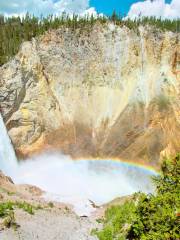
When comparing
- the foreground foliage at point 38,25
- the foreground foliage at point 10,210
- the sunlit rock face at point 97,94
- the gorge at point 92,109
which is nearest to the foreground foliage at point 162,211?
the foreground foliage at point 10,210

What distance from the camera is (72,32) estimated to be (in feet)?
135

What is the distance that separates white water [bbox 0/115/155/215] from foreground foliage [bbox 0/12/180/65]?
727 cm

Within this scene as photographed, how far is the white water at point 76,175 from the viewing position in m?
32.7

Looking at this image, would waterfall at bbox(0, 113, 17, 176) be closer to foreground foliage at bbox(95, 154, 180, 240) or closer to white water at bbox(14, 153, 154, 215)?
white water at bbox(14, 153, 154, 215)

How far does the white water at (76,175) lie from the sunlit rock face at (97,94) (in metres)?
1.11

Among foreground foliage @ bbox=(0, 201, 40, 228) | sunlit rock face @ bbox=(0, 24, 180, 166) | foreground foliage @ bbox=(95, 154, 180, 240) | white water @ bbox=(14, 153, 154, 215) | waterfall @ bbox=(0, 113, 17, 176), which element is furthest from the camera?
sunlit rock face @ bbox=(0, 24, 180, 166)

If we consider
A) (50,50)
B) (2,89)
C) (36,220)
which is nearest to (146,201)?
(36,220)

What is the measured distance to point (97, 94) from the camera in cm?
4034

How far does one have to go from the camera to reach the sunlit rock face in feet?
122

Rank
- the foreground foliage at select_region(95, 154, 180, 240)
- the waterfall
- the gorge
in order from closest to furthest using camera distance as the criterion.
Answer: the foreground foliage at select_region(95, 154, 180, 240) < the waterfall < the gorge

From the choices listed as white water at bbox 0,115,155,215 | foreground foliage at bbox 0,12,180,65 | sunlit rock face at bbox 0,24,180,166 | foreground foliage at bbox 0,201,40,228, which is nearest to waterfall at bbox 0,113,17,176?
white water at bbox 0,115,155,215

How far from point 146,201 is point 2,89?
23.8 m

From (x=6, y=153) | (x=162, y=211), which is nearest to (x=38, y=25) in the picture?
(x=6, y=153)

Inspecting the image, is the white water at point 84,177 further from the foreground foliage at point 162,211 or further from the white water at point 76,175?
the foreground foliage at point 162,211
